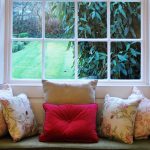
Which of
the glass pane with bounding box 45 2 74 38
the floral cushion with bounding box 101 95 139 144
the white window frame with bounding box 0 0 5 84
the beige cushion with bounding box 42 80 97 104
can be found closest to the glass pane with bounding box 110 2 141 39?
the glass pane with bounding box 45 2 74 38

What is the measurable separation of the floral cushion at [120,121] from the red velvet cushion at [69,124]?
0.11 metres

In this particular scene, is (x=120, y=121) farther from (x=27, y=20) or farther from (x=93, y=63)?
(x=27, y=20)

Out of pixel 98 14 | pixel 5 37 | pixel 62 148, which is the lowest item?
pixel 62 148

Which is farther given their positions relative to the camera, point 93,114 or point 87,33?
point 87,33

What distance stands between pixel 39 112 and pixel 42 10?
95 cm

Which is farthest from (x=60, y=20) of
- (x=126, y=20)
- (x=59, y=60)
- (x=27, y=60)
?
(x=126, y=20)

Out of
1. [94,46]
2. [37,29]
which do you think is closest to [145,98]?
[94,46]

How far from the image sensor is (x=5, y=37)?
2.84 metres

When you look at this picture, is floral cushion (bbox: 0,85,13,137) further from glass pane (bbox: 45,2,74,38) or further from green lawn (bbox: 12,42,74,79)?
glass pane (bbox: 45,2,74,38)


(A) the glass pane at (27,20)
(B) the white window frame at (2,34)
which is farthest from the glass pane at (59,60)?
(B) the white window frame at (2,34)

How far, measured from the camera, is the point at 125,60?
289 centimetres

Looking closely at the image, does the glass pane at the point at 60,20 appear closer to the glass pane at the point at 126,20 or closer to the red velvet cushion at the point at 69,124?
the glass pane at the point at 126,20

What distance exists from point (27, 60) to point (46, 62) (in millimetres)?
182

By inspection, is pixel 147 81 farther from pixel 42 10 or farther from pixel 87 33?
pixel 42 10
